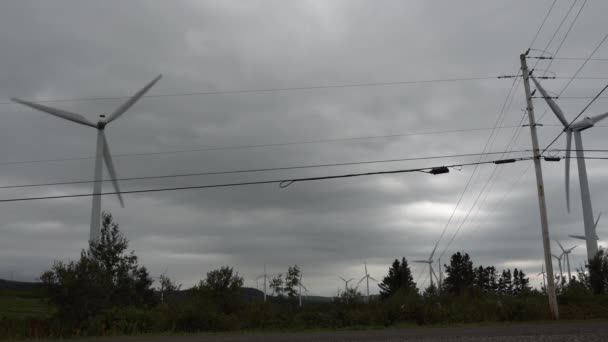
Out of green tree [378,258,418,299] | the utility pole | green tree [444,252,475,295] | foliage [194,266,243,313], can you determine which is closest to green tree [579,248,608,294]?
the utility pole

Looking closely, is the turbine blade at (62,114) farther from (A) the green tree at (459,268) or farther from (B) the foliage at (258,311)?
(A) the green tree at (459,268)

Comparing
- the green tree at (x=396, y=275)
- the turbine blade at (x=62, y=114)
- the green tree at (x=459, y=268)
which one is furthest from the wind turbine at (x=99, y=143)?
the green tree at (x=459, y=268)

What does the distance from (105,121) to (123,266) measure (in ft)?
48.8

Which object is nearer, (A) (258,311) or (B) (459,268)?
(A) (258,311)

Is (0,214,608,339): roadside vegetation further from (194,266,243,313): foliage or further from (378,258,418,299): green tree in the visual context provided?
Answer: (378,258,418,299): green tree

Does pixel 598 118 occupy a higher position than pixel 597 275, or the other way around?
pixel 598 118

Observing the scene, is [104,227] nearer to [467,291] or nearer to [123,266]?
[123,266]

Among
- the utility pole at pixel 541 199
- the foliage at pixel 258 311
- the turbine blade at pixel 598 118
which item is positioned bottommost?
the foliage at pixel 258 311

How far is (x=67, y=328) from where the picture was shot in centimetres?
3316

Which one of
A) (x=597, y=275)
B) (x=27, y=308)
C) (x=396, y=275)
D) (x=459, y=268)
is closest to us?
(x=597, y=275)

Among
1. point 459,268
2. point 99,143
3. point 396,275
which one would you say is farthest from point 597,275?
point 459,268

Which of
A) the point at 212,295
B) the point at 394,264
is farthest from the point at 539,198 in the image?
the point at 394,264

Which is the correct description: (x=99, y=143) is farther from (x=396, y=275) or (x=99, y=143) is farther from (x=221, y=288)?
(x=396, y=275)

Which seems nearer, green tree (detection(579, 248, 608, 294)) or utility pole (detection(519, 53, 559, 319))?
utility pole (detection(519, 53, 559, 319))
